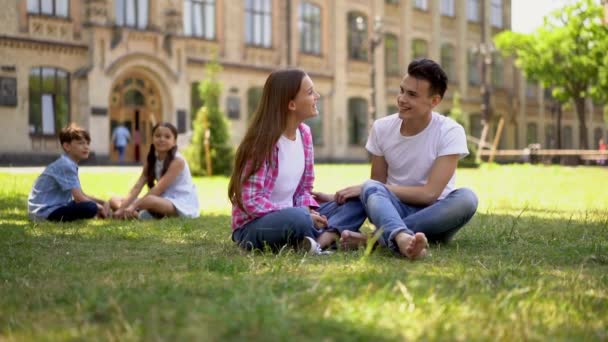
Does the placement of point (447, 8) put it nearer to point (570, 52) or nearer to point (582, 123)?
point (570, 52)

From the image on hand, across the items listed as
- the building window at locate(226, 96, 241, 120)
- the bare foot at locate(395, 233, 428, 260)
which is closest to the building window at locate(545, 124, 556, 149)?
the building window at locate(226, 96, 241, 120)

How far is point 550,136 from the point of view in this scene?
50781 millimetres

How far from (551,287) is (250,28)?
96.7 feet

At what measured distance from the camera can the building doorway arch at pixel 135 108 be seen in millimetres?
27828

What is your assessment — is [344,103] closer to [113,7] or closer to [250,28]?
[250,28]

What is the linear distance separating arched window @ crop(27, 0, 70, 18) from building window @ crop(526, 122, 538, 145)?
1198 inches

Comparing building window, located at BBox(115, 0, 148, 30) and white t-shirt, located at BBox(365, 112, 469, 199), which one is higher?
building window, located at BBox(115, 0, 148, 30)

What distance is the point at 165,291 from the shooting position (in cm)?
331

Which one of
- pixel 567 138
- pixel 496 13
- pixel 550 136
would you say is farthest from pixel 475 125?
pixel 567 138

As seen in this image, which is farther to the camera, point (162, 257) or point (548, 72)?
point (548, 72)

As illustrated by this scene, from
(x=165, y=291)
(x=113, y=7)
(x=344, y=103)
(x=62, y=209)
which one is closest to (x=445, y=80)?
(x=165, y=291)

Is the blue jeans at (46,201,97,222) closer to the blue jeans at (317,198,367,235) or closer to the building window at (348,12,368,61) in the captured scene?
the blue jeans at (317,198,367,235)

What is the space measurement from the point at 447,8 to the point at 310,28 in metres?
11.5

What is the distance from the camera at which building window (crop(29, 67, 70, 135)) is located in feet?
84.7
